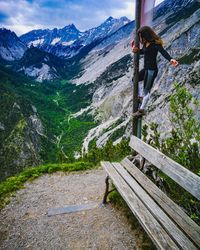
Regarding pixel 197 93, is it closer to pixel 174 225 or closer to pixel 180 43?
pixel 180 43

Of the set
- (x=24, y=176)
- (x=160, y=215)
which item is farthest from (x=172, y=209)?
(x=24, y=176)

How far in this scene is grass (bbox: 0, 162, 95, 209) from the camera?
8.42m

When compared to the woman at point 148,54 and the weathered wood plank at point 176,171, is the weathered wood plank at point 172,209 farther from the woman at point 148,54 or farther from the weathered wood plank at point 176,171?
the woman at point 148,54

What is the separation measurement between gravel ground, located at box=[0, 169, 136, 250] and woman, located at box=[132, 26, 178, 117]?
2853mm

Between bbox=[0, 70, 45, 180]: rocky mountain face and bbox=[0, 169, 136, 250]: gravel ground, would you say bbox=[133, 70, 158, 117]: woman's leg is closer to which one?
bbox=[0, 169, 136, 250]: gravel ground

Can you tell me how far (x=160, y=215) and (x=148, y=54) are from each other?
4123mm

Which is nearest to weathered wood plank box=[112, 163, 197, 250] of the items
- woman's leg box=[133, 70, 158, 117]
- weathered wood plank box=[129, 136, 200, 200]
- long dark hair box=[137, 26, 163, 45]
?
weathered wood plank box=[129, 136, 200, 200]

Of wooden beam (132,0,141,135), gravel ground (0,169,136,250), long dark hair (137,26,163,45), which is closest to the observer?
gravel ground (0,169,136,250)

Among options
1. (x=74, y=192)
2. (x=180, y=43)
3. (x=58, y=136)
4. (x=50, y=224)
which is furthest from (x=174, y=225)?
(x=58, y=136)

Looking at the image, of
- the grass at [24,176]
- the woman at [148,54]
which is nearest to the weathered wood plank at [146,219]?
the woman at [148,54]

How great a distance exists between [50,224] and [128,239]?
1.91 metres

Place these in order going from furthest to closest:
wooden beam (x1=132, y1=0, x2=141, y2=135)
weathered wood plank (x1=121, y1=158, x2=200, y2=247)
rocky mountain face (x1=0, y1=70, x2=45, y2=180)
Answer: rocky mountain face (x1=0, y1=70, x2=45, y2=180) → wooden beam (x1=132, y1=0, x2=141, y2=135) → weathered wood plank (x1=121, y1=158, x2=200, y2=247)

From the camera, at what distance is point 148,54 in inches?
285

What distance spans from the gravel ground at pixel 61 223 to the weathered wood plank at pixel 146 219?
1.02 metres
